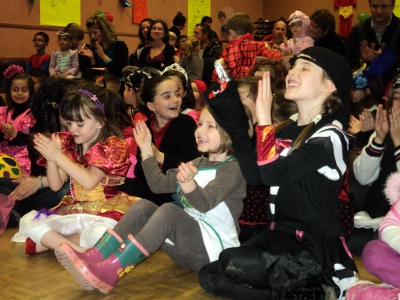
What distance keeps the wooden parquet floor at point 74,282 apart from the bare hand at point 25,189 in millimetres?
491

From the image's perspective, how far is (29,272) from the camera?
2609 millimetres

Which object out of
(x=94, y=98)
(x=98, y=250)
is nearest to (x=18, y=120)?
(x=94, y=98)

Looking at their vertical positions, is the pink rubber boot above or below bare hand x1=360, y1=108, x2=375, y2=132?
below

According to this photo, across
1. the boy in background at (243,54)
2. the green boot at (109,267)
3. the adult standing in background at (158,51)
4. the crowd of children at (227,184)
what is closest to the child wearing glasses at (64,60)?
the adult standing in background at (158,51)

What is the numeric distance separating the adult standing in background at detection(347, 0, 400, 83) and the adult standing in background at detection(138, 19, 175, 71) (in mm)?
1880

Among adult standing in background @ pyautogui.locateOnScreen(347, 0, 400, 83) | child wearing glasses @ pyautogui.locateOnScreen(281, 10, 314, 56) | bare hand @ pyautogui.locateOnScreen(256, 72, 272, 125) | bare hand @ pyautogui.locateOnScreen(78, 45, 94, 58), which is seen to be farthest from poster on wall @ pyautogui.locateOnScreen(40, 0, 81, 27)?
bare hand @ pyautogui.locateOnScreen(256, 72, 272, 125)

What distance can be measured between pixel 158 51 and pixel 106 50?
0.62 metres

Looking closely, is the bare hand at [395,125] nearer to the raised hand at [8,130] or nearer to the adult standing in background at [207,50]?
the raised hand at [8,130]

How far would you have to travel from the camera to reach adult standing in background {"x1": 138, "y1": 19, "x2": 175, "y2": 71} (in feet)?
18.7

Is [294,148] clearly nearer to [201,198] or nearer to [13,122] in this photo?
[201,198]

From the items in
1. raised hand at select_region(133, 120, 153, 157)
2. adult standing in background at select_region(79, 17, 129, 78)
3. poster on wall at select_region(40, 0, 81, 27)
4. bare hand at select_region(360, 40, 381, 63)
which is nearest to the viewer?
raised hand at select_region(133, 120, 153, 157)

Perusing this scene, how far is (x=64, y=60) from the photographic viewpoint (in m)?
6.47

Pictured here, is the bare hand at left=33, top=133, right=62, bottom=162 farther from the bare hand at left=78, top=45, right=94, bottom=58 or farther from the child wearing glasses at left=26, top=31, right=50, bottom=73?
the child wearing glasses at left=26, top=31, right=50, bottom=73

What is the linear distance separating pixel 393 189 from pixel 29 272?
1.67 m
